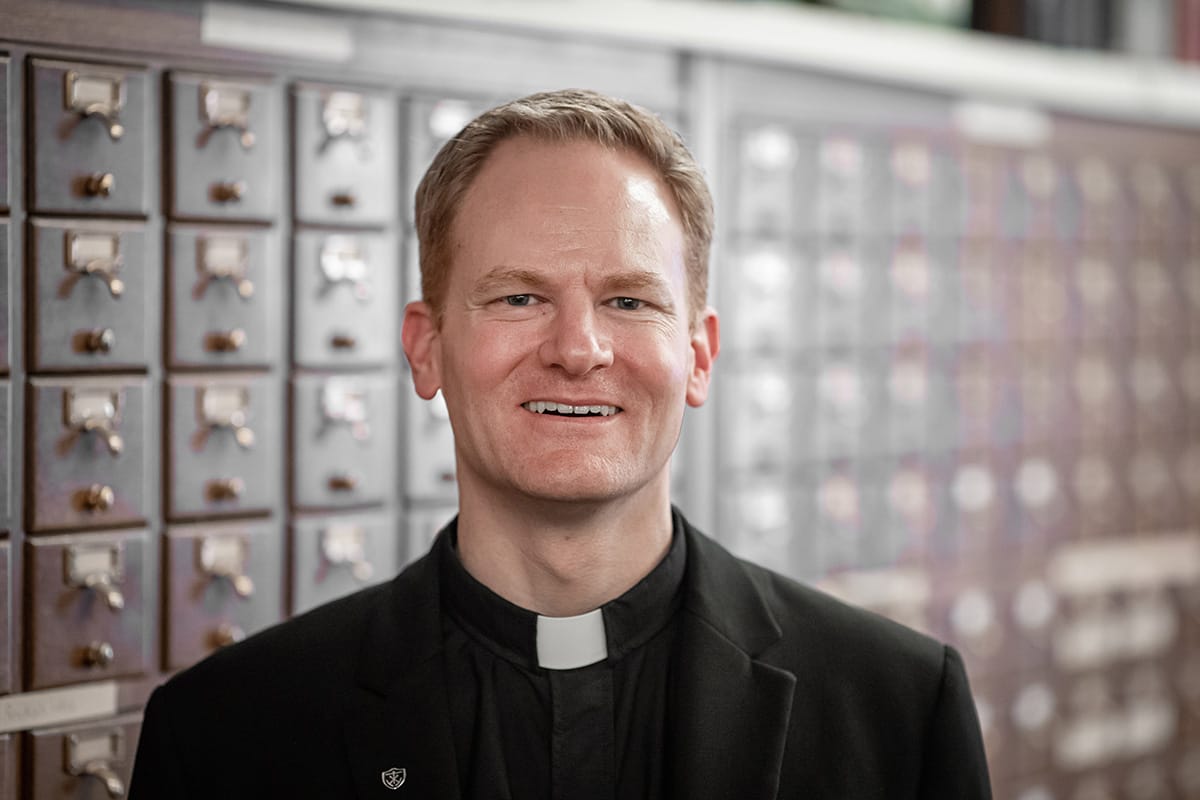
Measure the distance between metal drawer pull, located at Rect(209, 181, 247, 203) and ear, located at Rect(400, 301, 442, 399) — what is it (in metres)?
0.48

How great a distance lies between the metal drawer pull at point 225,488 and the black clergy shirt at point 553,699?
1.69 ft

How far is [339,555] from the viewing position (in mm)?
2238

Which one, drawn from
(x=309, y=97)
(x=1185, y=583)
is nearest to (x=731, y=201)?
(x=309, y=97)

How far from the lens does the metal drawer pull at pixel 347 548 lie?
7.31ft

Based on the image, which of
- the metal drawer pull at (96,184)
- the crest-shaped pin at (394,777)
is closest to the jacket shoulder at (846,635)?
the crest-shaped pin at (394,777)

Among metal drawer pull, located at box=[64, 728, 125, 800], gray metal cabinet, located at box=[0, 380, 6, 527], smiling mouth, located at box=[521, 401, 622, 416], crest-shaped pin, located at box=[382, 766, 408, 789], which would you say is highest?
smiling mouth, located at box=[521, 401, 622, 416]

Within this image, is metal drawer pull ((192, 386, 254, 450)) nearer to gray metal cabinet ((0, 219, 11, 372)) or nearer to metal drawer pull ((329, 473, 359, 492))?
metal drawer pull ((329, 473, 359, 492))

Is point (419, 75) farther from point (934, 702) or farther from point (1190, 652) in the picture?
point (1190, 652)

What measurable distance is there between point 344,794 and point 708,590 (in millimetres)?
496

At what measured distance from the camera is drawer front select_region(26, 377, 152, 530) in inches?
76.0

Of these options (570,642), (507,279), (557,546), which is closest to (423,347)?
(507,279)

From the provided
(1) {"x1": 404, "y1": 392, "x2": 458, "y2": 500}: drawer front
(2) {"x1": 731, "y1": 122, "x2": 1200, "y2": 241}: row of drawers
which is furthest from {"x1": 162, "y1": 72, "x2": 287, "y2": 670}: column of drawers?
(2) {"x1": 731, "y1": 122, "x2": 1200, "y2": 241}: row of drawers

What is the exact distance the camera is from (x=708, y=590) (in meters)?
1.73

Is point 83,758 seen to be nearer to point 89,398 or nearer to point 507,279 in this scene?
point 89,398
